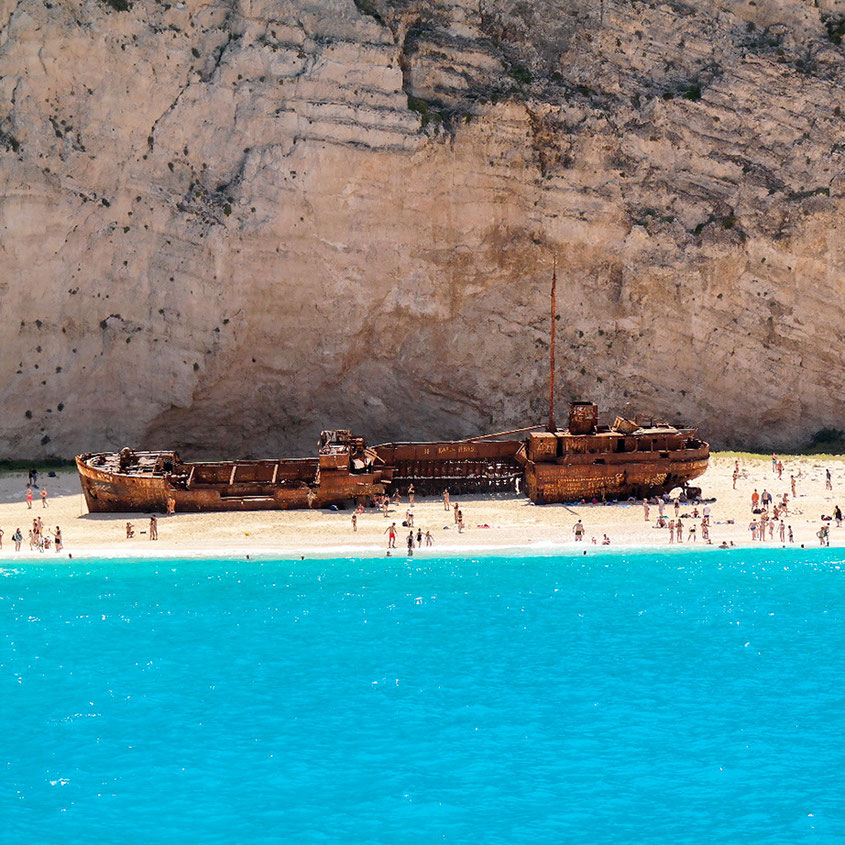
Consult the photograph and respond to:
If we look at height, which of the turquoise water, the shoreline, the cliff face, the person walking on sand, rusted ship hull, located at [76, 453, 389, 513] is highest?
the cliff face

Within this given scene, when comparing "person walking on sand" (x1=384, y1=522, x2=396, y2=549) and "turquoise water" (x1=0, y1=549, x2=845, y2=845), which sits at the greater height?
"person walking on sand" (x1=384, y1=522, x2=396, y2=549)

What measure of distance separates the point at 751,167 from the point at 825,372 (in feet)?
30.5

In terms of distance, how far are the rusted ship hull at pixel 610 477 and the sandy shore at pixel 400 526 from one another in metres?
0.65

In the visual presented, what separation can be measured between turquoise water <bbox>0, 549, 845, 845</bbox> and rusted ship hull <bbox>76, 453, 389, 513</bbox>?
7.17m

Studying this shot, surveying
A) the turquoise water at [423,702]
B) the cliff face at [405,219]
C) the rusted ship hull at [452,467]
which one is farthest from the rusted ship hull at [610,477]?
the cliff face at [405,219]

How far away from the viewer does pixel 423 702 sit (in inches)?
816

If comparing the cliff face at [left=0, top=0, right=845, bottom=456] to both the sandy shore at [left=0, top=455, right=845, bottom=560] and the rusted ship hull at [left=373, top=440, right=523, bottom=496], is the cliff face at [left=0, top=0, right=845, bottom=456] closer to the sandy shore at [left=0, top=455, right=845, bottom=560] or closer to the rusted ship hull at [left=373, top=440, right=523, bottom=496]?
the rusted ship hull at [left=373, top=440, right=523, bottom=496]

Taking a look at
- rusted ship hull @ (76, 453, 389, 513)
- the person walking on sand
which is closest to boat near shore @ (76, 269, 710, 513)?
rusted ship hull @ (76, 453, 389, 513)

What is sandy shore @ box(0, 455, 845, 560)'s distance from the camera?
3222 cm

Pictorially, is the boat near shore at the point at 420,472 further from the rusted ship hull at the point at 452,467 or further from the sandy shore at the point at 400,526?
the sandy shore at the point at 400,526

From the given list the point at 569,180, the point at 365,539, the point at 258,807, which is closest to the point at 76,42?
the point at 569,180

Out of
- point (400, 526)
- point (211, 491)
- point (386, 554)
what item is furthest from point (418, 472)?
point (386, 554)

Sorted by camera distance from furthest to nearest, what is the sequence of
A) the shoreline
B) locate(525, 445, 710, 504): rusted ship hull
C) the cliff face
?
the cliff face, locate(525, 445, 710, 504): rusted ship hull, the shoreline

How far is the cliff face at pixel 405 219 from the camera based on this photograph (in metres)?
45.6
